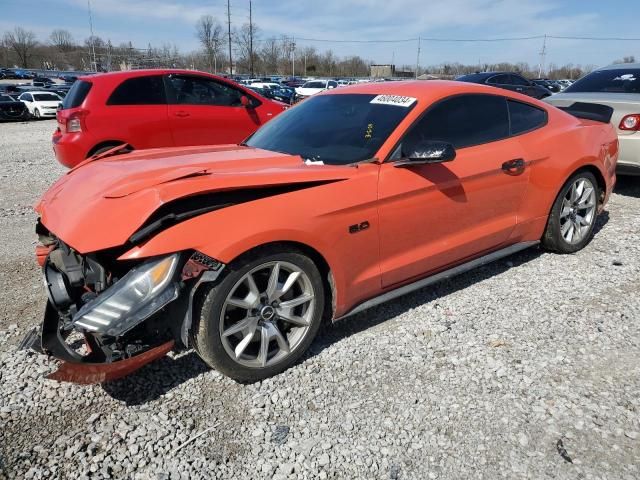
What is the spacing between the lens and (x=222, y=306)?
8.30 feet

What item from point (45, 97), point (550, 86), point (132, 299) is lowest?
point (132, 299)

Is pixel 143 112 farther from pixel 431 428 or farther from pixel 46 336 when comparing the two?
pixel 431 428

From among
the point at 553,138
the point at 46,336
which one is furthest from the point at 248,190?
the point at 553,138

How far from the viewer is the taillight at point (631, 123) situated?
5.93 meters

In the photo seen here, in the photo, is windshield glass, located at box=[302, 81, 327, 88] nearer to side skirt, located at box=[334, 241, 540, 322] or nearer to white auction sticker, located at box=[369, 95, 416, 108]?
side skirt, located at box=[334, 241, 540, 322]

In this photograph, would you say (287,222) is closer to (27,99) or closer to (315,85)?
(27,99)

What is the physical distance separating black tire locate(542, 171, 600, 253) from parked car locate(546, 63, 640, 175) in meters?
1.14

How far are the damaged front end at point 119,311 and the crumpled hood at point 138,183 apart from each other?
0.15 meters

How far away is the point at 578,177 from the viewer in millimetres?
4363

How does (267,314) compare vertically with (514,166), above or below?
below

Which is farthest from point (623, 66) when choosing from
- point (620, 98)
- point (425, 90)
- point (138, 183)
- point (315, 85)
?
point (315, 85)

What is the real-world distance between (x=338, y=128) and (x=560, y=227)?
7.28 feet

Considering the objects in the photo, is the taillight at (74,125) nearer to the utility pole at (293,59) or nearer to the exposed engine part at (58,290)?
the exposed engine part at (58,290)

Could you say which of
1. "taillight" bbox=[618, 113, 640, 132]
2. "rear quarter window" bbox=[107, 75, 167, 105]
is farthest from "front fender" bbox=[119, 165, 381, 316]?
"rear quarter window" bbox=[107, 75, 167, 105]
